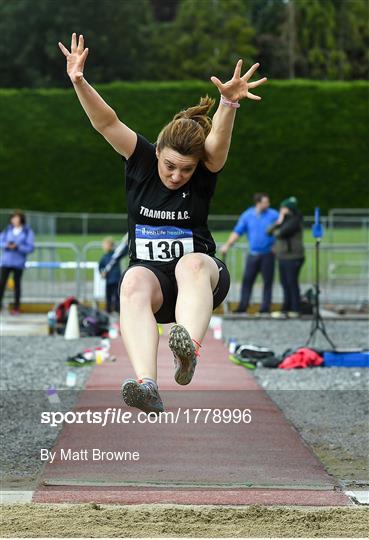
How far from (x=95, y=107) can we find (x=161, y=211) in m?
0.66

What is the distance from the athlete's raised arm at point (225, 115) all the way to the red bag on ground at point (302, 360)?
669cm

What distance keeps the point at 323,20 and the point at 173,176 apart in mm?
62200

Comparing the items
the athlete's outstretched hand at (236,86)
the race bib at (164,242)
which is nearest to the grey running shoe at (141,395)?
the race bib at (164,242)

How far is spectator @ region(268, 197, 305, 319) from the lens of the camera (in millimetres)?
18734

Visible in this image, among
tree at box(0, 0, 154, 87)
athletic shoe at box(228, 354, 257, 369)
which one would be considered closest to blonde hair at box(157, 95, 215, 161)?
athletic shoe at box(228, 354, 257, 369)

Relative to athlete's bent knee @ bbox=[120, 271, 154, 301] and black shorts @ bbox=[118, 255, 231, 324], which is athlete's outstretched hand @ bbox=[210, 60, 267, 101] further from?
athlete's bent knee @ bbox=[120, 271, 154, 301]

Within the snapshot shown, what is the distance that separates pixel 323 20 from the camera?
66.7 metres

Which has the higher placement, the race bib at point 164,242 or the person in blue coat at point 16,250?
the race bib at point 164,242

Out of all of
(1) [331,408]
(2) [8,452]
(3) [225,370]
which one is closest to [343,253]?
(3) [225,370]

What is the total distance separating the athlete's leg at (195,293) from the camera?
6215 mm

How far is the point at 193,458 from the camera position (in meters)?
7.82

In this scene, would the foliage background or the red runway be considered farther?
the foliage background

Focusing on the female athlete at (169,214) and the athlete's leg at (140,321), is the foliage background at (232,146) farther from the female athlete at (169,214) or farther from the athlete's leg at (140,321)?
the athlete's leg at (140,321)

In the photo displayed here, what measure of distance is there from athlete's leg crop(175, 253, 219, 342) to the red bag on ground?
656 centimetres
